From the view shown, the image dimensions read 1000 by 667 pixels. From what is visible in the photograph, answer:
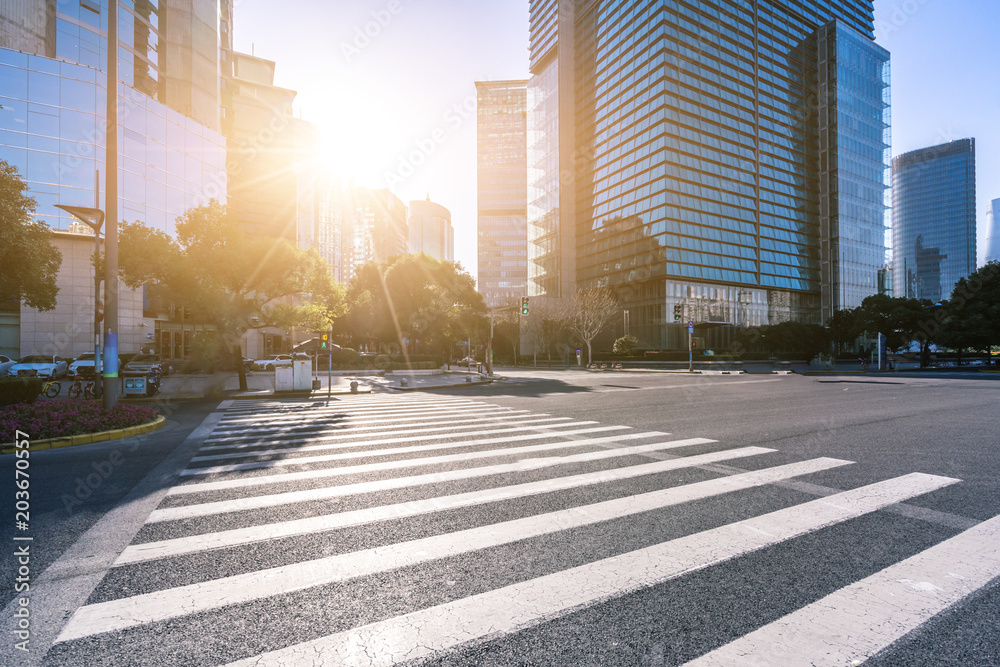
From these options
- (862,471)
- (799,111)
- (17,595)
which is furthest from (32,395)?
(799,111)

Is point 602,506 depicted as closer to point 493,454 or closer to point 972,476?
point 493,454

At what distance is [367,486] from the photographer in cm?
558

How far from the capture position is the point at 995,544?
3.73 metres

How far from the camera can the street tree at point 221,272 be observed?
68.4 ft

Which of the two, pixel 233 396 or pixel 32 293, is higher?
pixel 32 293

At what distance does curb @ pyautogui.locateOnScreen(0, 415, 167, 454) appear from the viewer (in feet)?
26.0

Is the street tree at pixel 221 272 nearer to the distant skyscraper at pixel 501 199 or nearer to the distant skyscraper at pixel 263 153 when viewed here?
the distant skyscraper at pixel 263 153

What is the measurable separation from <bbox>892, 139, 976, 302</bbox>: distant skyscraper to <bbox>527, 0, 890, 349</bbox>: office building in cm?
7631

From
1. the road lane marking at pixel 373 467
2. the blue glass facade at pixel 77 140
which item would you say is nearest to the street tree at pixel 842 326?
the road lane marking at pixel 373 467

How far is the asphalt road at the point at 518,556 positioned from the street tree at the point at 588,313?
152 ft

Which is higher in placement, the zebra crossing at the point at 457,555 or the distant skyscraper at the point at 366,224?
the distant skyscraper at the point at 366,224

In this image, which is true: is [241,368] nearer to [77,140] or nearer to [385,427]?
[385,427]

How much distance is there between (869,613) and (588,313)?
2033 inches

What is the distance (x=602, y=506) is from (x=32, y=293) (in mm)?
21778
